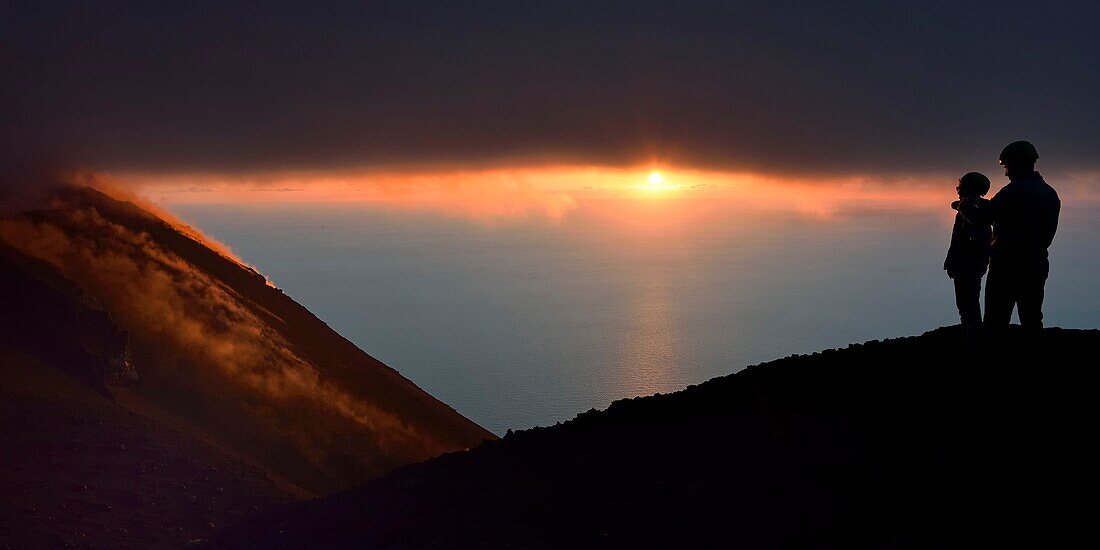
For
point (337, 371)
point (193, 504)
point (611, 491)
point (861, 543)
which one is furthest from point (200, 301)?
point (861, 543)

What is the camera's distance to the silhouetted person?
12734 mm

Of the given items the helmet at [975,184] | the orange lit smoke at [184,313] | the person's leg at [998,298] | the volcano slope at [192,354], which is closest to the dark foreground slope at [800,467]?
the person's leg at [998,298]

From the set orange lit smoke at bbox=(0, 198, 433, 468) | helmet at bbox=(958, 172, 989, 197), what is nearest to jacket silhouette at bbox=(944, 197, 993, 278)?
helmet at bbox=(958, 172, 989, 197)

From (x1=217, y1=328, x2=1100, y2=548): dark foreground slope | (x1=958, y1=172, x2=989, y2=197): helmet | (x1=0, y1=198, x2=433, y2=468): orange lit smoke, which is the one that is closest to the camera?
(x1=217, y1=328, x2=1100, y2=548): dark foreground slope

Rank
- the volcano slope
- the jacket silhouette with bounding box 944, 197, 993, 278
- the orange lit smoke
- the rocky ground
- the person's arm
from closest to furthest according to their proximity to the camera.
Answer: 1. the person's arm
2. the jacket silhouette with bounding box 944, 197, 993, 278
3. the rocky ground
4. the volcano slope
5. the orange lit smoke

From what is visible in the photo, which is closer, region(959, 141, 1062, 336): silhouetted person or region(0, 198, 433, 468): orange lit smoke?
region(959, 141, 1062, 336): silhouetted person

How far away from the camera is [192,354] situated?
6000 centimetres

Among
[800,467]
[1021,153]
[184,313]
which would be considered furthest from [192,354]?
[1021,153]

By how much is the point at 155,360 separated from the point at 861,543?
5723 cm

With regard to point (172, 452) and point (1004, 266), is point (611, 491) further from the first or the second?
point (172, 452)

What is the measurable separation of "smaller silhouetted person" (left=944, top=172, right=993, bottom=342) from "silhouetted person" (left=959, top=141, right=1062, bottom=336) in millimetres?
480

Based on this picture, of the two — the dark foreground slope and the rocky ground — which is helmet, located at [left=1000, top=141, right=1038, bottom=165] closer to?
the dark foreground slope

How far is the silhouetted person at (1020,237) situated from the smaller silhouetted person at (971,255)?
480 mm

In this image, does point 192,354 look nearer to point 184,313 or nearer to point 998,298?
point 184,313
